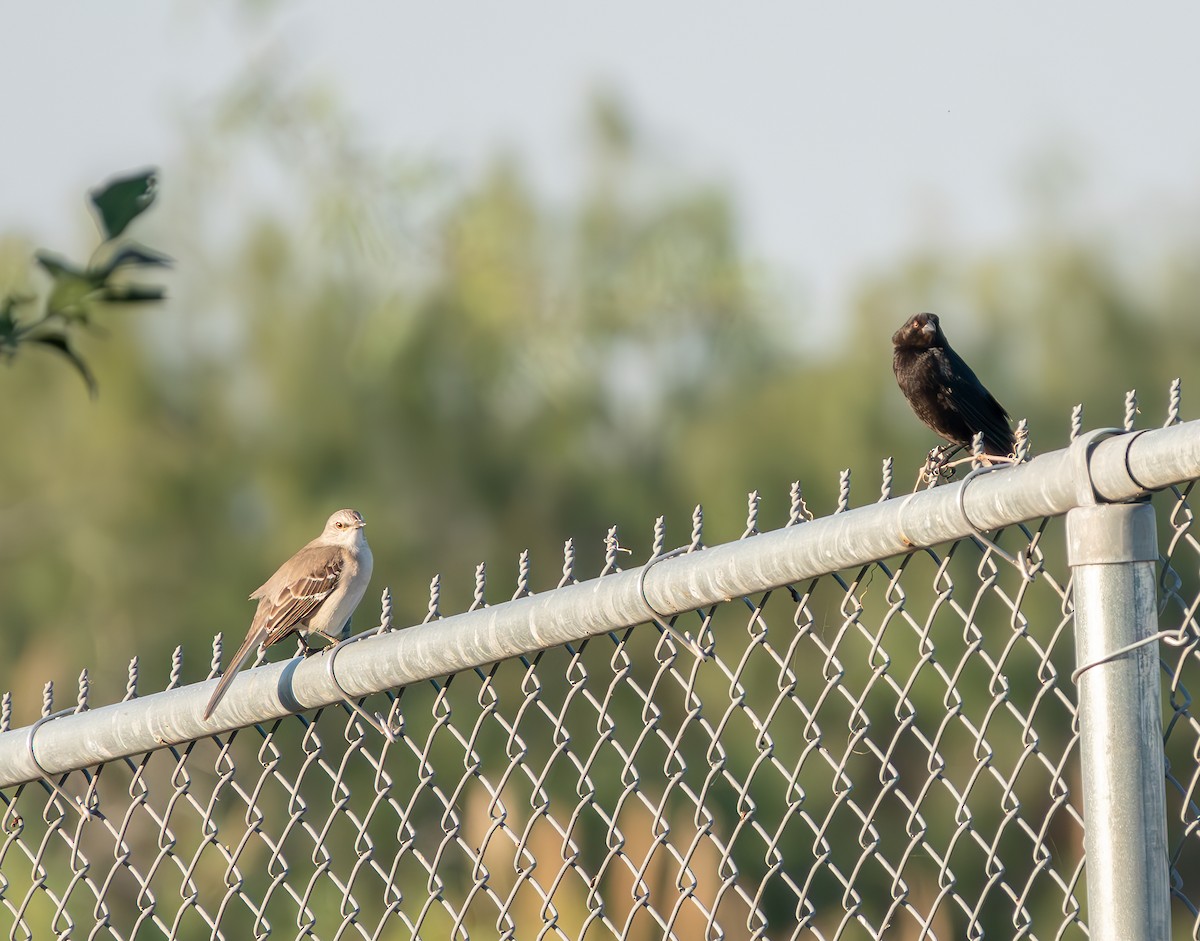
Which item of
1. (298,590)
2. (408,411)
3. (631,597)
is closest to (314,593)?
(298,590)

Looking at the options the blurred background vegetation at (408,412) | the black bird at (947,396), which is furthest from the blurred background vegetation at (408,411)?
the black bird at (947,396)

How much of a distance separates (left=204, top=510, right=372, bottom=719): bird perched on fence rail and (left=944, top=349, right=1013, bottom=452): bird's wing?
2005 millimetres

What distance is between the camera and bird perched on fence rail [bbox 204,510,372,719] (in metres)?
5.12

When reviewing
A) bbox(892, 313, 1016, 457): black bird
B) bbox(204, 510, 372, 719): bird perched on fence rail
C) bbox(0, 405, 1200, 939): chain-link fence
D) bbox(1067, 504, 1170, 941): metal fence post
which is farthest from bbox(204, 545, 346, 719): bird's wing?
bbox(1067, 504, 1170, 941): metal fence post

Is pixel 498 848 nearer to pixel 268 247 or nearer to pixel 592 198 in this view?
pixel 268 247

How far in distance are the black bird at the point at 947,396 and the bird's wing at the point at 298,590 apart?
6.46 feet

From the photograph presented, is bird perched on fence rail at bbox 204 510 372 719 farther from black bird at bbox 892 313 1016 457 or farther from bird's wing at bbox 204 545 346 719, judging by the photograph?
black bird at bbox 892 313 1016 457

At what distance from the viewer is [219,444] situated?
1653 cm

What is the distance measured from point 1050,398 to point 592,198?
6976mm

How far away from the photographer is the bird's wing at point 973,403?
17.1ft

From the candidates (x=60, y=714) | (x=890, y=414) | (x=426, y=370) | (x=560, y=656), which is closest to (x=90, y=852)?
(x=560, y=656)

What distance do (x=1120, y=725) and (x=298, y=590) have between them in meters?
3.76

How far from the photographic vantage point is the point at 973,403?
5.27m

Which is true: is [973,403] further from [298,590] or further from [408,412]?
[408,412]
